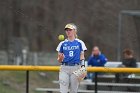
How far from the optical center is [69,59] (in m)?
12.4

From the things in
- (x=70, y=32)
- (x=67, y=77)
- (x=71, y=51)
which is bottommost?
(x=67, y=77)

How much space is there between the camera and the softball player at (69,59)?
12.4 metres

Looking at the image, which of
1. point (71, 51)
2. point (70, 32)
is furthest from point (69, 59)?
point (70, 32)

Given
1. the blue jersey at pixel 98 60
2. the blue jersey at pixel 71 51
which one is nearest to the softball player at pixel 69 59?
the blue jersey at pixel 71 51

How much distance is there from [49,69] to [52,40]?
38.5 metres

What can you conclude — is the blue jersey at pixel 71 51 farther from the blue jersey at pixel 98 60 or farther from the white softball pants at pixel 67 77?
the blue jersey at pixel 98 60

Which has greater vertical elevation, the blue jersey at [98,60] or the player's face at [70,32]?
the player's face at [70,32]

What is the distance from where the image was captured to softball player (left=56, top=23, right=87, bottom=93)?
12.4 metres

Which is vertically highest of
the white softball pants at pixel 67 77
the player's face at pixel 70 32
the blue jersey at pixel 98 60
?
the player's face at pixel 70 32

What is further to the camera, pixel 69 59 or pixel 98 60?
pixel 98 60

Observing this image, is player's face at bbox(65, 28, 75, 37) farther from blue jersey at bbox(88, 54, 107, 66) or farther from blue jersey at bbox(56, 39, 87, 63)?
blue jersey at bbox(88, 54, 107, 66)

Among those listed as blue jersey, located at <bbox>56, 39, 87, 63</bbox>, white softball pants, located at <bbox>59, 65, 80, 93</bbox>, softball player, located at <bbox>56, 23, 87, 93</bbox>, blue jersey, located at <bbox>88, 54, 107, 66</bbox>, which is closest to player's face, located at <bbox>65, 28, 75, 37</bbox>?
softball player, located at <bbox>56, 23, 87, 93</bbox>

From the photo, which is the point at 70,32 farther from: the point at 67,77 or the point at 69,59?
the point at 67,77

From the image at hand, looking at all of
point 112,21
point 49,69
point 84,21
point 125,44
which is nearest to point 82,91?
point 49,69
